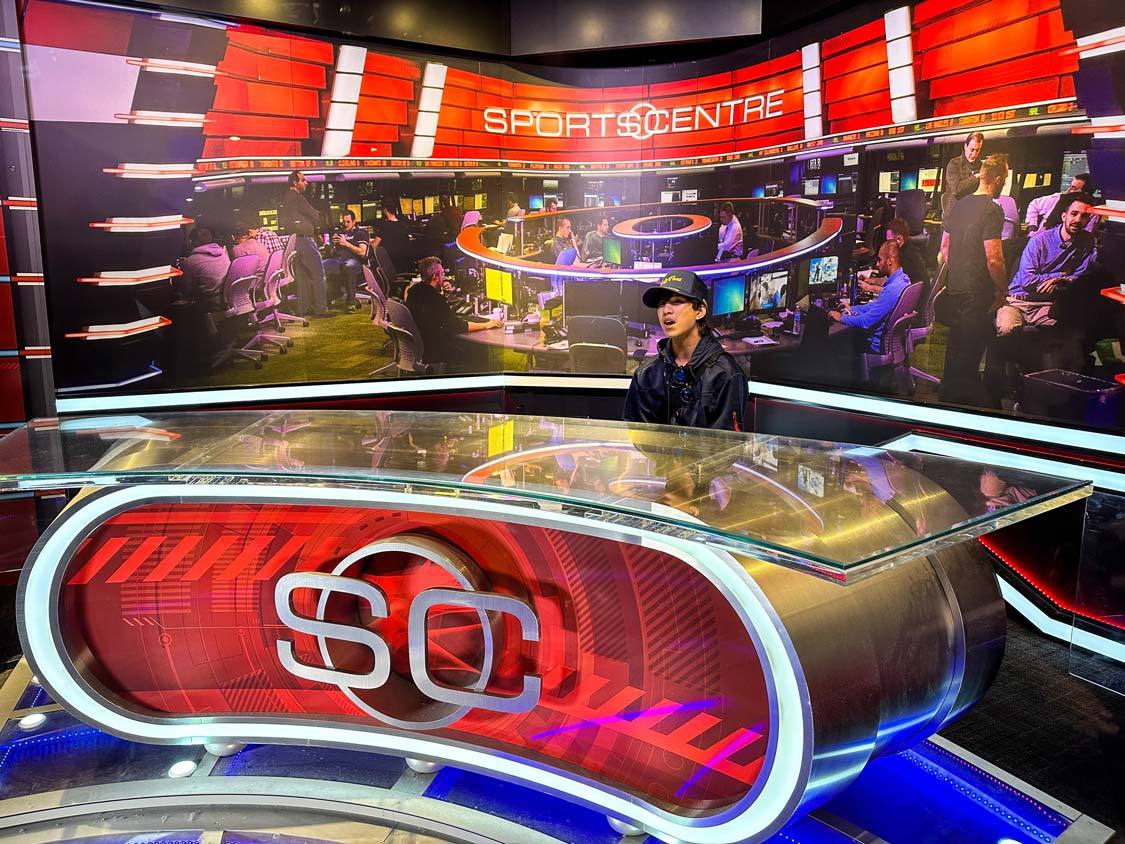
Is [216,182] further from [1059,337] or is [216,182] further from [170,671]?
[1059,337]

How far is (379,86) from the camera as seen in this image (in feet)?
16.0

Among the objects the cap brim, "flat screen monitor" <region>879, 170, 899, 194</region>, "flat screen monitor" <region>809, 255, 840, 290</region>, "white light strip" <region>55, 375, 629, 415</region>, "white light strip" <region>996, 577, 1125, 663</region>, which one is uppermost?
"flat screen monitor" <region>879, 170, 899, 194</region>

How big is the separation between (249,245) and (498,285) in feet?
5.36

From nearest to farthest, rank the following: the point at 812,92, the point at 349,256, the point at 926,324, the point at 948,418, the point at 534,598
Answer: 1. the point at 534,598
2. the point at 948,418
3. the point at 926,324
4. the point at 812,92
5. the point at 349,256

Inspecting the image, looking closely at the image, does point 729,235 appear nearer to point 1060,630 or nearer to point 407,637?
point 1060,630

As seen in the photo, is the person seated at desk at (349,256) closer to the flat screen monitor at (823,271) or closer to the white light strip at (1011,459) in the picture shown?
the flat screen monitor at (823,271)

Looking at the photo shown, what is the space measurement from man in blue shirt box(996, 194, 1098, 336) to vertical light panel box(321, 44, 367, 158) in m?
3.79

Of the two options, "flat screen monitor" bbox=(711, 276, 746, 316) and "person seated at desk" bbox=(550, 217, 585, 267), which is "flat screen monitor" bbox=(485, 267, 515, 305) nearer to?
"person seated at desk" bbox=(550, 217, 585, 267)

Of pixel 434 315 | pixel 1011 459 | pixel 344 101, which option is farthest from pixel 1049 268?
pixel 344 101

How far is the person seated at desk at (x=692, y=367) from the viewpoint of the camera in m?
2.96

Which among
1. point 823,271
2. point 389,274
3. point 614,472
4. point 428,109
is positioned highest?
point 428,109

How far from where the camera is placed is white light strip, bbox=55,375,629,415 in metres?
4.39

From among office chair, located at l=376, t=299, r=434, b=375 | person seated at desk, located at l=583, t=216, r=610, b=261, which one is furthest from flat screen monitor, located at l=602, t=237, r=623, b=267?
office chair, located at l=376, t=299, r=434, b=375

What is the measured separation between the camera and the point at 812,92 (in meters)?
4.41
